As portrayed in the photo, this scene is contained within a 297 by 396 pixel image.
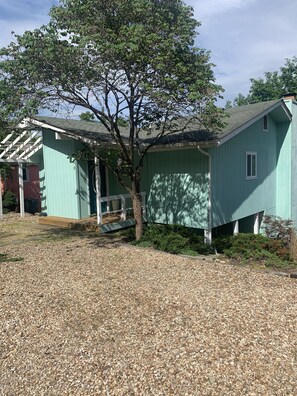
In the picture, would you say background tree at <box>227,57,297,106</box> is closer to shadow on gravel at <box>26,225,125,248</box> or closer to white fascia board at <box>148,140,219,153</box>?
white fascia board at <box>148,140,219,153</box>

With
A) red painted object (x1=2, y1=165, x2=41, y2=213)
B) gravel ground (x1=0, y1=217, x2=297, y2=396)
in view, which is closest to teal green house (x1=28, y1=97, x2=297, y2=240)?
red painted object (x1=2, y1=165, x2=41, y2=213)

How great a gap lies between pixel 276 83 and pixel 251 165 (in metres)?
25.4

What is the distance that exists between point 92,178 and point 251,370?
1119 centimetres

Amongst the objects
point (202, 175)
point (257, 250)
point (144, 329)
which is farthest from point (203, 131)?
point (144, 329)

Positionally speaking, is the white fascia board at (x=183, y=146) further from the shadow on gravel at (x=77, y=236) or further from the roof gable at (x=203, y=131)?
the shadow on gravel at (x=77, y=236)

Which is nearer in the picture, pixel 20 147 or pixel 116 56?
pixel 116 56

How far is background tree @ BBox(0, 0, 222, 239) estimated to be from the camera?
764 cm

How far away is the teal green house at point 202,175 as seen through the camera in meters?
11.5

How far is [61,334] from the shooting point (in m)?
4.40

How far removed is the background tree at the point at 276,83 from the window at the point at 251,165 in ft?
77.0

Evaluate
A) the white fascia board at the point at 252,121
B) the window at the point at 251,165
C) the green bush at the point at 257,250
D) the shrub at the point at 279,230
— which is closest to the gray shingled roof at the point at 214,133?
the white fascia board at the point at 252,121

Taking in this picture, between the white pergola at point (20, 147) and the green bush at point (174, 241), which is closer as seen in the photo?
the green bush at point (174, 241)

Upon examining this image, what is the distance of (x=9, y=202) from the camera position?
17.3 meters

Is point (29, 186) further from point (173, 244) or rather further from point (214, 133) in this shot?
point (173, 244)
